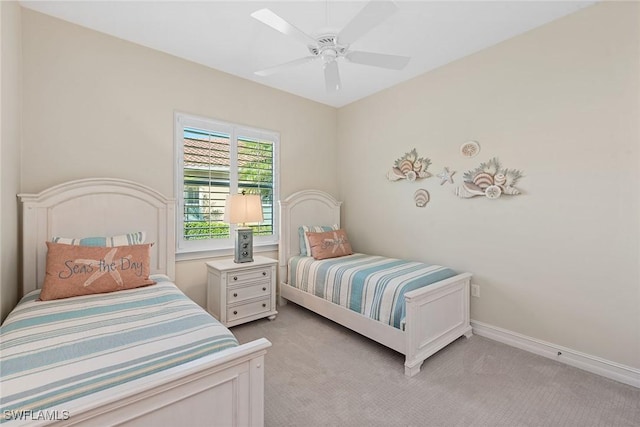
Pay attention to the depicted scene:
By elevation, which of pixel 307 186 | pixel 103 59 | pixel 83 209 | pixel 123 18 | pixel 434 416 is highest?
pixel 123 18

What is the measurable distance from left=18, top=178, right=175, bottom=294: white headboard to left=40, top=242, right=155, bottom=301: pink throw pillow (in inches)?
12.8

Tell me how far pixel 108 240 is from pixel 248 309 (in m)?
1.37

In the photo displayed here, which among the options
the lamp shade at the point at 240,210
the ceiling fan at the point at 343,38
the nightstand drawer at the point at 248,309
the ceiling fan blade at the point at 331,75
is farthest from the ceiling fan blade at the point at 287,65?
the nightstand drawer at the point at 248,309

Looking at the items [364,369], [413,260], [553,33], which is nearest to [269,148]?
[413,260]

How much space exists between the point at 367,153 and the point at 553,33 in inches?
82.7

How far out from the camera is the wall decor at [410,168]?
10.5 ft

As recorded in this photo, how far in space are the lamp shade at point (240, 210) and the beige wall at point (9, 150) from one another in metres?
1.50

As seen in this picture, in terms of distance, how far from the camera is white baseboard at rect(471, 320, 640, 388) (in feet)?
6.54

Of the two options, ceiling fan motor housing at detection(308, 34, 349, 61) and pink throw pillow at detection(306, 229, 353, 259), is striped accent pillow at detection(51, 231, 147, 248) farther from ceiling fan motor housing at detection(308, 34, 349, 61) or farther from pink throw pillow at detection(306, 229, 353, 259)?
ceiling fan motor housing at detection(308, 34, 349, 61)

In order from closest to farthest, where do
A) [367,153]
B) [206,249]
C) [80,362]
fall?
[80,362] → [206,249] → [367,153]

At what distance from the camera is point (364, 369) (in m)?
2.16

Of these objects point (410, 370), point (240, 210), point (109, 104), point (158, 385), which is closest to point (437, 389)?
point (410, 370)

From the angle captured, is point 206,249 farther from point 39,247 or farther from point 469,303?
point 469,303

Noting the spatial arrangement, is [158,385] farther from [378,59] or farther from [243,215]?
[378,59]
